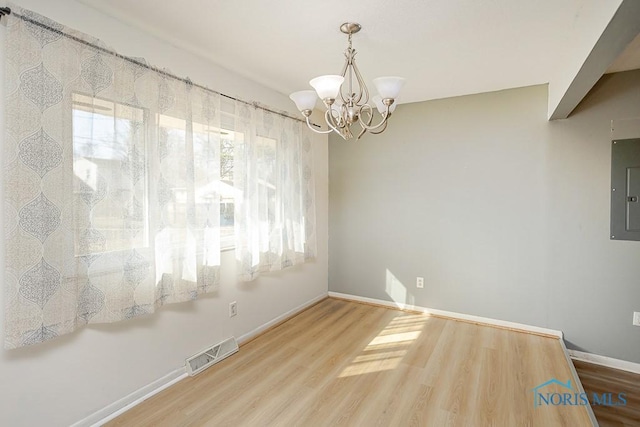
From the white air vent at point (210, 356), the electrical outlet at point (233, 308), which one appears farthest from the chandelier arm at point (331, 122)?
the white air vent at point (210, 356)

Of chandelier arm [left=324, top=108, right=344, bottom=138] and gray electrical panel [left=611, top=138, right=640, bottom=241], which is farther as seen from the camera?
gray electrical panel [left=611, top=138, right=640, bottom=241]

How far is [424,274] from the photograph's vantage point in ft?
12.1

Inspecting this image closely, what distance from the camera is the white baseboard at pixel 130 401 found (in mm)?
1861

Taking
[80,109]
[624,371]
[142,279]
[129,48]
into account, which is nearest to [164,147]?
[80,109]

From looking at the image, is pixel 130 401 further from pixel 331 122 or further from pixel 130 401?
pixel 331 122

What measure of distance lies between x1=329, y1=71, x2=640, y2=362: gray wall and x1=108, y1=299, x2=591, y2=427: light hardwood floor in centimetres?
43

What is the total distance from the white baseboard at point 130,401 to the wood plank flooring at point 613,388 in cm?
286

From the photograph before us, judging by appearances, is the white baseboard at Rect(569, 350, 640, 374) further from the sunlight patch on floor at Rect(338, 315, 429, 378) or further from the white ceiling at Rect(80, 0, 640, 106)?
the white ceiling at Rect(80, 0, 640, 106)

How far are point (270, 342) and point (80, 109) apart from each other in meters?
2.30

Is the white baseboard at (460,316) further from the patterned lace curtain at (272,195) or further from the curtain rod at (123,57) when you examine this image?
the curtain rod at (123,57)

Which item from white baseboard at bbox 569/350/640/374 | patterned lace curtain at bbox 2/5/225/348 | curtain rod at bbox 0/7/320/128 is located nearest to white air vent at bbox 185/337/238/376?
patterned lace curtain at bbox 2/5/225/348

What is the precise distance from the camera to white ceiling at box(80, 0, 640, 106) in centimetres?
183

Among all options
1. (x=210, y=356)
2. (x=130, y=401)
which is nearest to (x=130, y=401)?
(x=130, y=401)

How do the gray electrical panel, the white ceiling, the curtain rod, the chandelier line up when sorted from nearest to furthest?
the curtain rod
the chandelier
the white ceiling
the gray electrical panel
